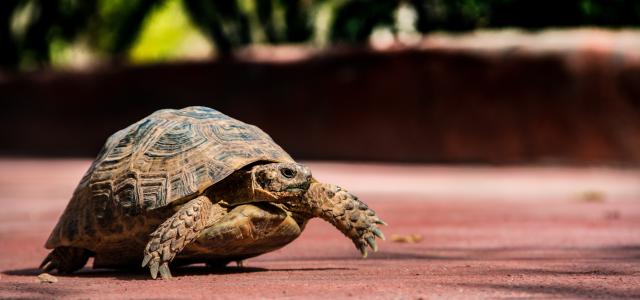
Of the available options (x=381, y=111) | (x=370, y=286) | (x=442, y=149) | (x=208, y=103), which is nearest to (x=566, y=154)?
(x=442, y=149)

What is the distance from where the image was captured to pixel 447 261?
20.4 ft

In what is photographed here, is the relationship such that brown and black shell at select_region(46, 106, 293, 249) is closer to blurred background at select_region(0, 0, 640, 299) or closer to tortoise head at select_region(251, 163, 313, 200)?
tortoise head at select_region(251, 163, 313, 200)

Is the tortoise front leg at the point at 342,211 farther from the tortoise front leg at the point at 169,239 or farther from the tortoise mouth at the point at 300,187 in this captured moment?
the tortoise front leg at the point at 169,239

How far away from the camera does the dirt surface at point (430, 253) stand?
468 centimetres

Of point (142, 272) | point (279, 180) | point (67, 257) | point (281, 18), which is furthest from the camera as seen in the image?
point (281, 18)

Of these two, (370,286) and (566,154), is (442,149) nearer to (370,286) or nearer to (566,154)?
(566,154)

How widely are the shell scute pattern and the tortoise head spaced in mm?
98

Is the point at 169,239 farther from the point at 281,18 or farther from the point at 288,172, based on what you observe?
the point at 281,18

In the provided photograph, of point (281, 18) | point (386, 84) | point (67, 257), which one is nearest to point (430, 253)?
point (67, 257)

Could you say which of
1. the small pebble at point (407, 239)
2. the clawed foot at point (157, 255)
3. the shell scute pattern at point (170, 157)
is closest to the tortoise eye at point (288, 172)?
the shell scute pattern at point (170, 157)

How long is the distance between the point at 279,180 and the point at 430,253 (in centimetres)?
162

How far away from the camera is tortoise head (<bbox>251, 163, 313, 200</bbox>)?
563cm

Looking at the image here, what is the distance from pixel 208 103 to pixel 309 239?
13923mm

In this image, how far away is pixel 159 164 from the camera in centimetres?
575
